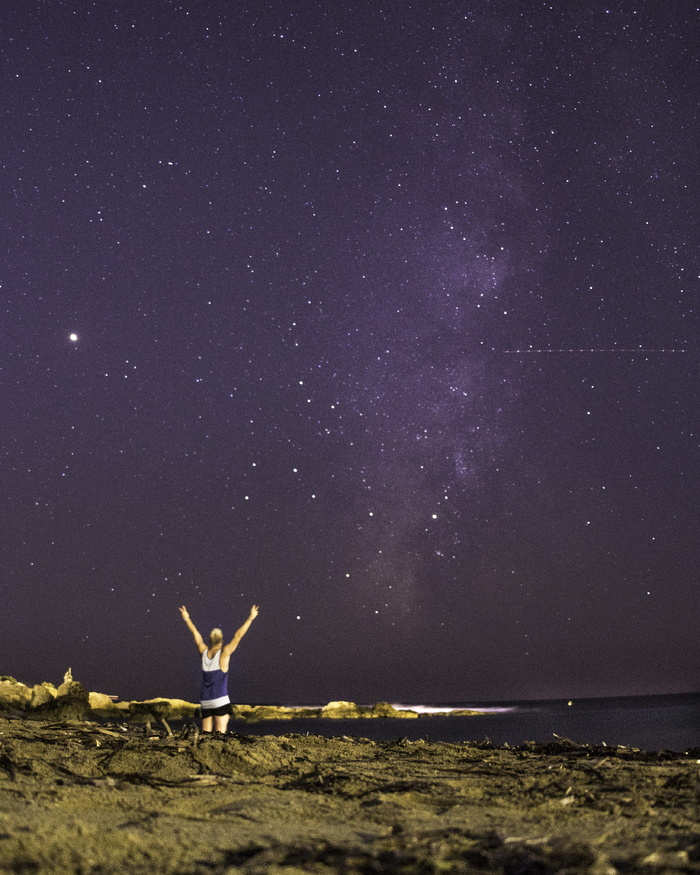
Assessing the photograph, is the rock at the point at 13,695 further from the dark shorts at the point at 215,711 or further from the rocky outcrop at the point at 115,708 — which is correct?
the dark shorts at the point at 215,711

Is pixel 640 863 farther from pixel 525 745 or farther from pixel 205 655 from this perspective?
pixel 205 655

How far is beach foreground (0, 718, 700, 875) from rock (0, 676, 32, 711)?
25601 mm

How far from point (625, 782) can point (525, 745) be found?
9.51 ft

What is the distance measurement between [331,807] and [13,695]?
3098 centimetres

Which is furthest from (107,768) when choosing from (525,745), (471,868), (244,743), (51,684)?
(51,684)

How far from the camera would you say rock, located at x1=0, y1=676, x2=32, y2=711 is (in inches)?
1083

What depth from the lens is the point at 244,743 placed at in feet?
20.1

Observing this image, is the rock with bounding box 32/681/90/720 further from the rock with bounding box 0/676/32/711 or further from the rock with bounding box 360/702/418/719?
the rock with bounding box 360/702/418/719

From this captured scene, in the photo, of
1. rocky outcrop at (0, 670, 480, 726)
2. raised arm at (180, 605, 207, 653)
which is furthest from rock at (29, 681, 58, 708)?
raised arm at (180, 605, 207, 653)

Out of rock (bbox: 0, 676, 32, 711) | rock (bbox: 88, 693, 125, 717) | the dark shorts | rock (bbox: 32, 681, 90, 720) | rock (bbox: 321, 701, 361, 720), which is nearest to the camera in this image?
the dark shorts

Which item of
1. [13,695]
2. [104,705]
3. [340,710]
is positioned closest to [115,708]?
[104,705]

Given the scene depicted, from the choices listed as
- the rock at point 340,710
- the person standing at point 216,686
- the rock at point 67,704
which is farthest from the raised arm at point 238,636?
the rock at point 340,710

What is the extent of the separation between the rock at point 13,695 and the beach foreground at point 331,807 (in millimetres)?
25601

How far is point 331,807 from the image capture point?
383cm
